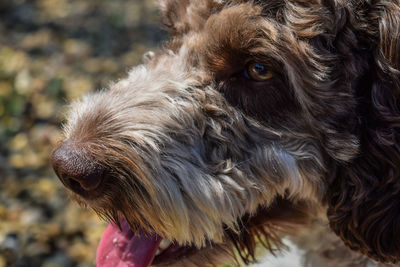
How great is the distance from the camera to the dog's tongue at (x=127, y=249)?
2242 millimetres

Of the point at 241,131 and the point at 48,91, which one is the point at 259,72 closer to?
the point at 241,131

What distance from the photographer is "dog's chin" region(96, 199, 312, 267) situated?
2.24 meters

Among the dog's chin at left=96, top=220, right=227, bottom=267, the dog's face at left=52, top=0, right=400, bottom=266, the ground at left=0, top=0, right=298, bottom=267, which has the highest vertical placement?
the dog's face at left=52, top=0, right=400, bottom=266

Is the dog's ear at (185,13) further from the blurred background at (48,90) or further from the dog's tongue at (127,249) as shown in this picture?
the dog's tongue at (127,249)

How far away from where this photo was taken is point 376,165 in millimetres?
1982

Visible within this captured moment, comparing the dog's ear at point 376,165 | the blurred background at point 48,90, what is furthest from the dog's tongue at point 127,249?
the dog's ear at point 376,165

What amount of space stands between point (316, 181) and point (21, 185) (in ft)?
8.55

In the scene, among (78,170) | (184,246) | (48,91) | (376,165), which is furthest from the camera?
(48,91)

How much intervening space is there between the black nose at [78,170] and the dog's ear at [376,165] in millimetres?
967

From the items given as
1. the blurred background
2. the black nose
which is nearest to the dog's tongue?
the black nose

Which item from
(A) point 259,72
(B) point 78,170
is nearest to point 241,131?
Answer: (A) point 259,72

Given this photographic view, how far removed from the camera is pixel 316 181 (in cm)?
212

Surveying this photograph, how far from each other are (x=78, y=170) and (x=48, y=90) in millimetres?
3097

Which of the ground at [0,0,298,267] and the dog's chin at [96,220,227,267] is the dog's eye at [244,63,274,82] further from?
the ground at [0,0,298,267]
